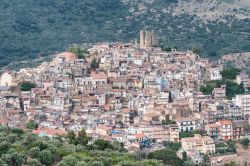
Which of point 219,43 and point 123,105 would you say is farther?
point 219,43

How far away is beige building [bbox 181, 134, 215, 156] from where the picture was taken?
4444 centimetres

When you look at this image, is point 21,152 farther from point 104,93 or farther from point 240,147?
point 104,93

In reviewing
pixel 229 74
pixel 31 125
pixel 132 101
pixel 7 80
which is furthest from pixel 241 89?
pixel 31 125

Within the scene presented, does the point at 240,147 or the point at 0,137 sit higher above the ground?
the point at 0,137

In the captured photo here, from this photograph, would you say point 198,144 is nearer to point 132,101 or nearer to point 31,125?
point 132,101

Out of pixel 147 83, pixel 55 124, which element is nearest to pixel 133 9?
pixel 147 83

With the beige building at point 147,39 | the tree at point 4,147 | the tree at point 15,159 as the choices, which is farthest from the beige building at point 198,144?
the tree at point 15,159

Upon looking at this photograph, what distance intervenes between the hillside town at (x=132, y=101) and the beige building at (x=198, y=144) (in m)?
0.05

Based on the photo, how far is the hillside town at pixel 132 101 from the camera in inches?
1815

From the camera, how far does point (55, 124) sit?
47812 millimetres

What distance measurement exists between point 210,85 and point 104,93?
6.28 metres

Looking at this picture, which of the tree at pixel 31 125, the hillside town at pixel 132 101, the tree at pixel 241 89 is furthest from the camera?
the tree at pixel 241 89

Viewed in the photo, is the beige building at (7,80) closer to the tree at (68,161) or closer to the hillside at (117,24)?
the hillside at (117,24)

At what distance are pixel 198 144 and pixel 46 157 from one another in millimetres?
18121
